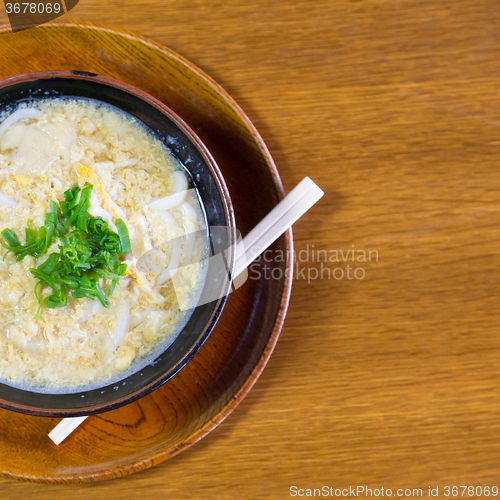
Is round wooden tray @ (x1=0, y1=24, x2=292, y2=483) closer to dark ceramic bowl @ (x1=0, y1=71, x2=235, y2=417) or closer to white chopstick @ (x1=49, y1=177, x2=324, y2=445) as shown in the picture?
white chopstick @ (x1=49, y1=177, x2=324, y2=445)

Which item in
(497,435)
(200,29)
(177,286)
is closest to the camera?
(177,286)

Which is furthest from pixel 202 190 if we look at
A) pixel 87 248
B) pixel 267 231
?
pixel 87 248

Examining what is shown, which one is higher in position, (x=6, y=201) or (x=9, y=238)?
(x=6, y=201)

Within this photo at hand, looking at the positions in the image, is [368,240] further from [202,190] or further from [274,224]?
[202,190]

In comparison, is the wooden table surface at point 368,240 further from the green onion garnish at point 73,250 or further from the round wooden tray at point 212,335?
the green onion garnish at point 73,250

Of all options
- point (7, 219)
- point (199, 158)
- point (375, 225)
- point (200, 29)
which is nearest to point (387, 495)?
point (375, 225)

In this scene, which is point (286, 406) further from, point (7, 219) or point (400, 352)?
point (7, 219)

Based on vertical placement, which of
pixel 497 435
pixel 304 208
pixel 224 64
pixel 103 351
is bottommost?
pixel 497 435

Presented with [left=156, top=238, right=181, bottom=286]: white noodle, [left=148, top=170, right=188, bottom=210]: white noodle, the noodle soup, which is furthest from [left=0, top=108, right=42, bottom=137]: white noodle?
[left=156, top=238, right=181, bottom=286]: white noodle
